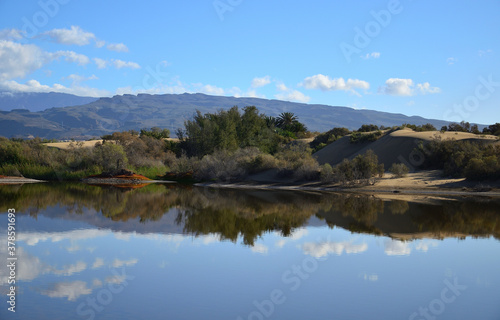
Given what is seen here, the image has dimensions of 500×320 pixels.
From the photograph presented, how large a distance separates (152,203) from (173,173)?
18.4m

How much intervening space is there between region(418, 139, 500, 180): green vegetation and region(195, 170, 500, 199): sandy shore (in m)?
0.70

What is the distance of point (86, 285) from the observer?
9492 millimetres

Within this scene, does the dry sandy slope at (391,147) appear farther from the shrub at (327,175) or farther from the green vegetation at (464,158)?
the shrub at (327,175)

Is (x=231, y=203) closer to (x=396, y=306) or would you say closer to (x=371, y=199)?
(x=371, y=199)

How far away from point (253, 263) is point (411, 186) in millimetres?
21585

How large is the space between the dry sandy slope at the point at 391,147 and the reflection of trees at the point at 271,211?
11.4 meters

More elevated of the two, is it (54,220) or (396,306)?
(396,306)

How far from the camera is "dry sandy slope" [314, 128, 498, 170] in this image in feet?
125

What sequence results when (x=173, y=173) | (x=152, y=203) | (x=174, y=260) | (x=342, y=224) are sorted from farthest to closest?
(x=173, y=173) < (x=152, y=203) < (x=342, y=224) < (x=174, y=260)

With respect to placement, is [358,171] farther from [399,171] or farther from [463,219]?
[463,219]

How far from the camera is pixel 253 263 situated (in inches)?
453

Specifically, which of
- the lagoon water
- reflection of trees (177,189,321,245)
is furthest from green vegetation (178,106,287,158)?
the lagoon water

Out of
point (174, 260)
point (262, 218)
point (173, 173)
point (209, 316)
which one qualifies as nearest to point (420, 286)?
point (209, 316)

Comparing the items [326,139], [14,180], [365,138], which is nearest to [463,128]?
[365,138]
